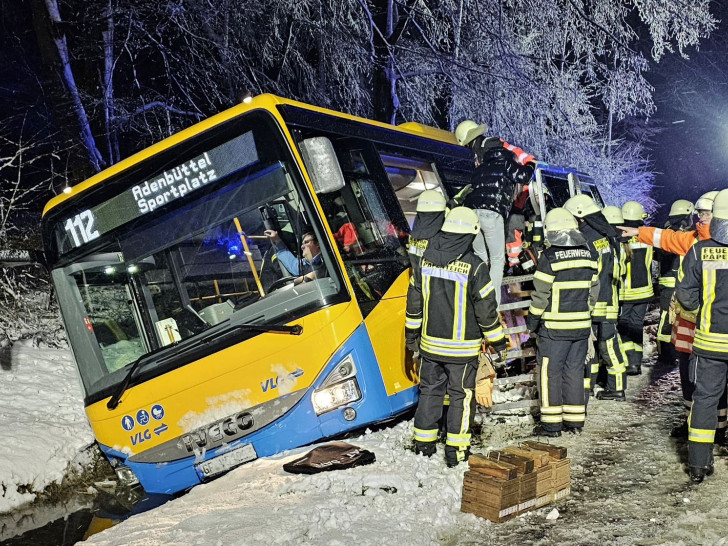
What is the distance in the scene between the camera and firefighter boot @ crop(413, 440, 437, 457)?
16.9ft

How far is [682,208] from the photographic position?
8.91 m

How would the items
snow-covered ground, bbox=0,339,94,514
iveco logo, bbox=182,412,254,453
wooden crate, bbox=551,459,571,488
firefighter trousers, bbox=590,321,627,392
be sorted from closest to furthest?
wooden crate, bbox=551,459,571,488, iveco logo, bbox=182,412,254,453, snow-covered ground, bbox=0,339,94,514, firefighter trousers, bbox=590,321,627,392

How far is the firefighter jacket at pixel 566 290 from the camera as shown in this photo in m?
5.78

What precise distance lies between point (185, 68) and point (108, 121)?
1982mm

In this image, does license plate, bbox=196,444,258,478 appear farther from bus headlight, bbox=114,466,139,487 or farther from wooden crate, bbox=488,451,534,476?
wooden crate, bbox=488,451,534,476

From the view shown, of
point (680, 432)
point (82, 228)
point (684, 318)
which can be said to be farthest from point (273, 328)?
point (680, 432)

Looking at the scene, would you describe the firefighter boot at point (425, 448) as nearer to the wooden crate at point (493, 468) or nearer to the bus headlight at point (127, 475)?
the wooden crate at point (493, 468)

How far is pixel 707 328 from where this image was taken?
461 cm

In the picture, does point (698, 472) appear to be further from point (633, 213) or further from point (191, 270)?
point (633, 213)

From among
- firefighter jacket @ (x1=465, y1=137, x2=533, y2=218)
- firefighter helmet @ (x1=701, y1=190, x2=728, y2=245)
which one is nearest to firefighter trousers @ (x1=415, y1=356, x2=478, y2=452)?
firefighter jacket @ (x1=465, y1=137, x2=533, y2=218)

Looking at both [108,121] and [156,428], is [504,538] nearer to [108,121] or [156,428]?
[156,428]

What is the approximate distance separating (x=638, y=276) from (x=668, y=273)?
38 cm

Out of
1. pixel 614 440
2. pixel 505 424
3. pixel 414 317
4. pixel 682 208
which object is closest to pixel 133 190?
pixel 414 317

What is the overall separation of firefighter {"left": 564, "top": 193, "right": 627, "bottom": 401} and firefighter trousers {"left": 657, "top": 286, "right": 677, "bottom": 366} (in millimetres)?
631
